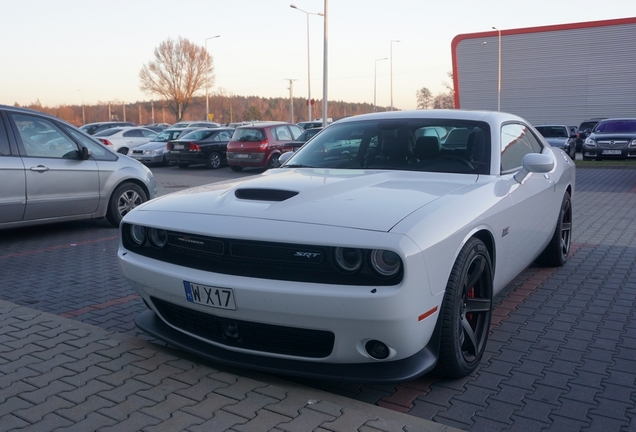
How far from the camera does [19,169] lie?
7.38 metres

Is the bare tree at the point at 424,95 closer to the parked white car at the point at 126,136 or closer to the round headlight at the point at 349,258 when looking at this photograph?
the parked white car at the point at 126,136

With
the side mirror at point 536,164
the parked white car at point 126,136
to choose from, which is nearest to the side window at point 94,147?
the side mirror at point 536,164

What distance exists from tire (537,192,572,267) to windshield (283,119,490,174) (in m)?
1.87

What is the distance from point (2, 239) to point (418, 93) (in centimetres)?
6585

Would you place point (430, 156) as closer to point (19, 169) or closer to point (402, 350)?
point (402, 350)

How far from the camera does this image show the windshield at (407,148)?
14.7 ft

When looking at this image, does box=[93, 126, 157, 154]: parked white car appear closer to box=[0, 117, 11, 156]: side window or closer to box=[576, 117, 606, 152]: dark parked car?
box=[0, 117, 11, 156]: side window

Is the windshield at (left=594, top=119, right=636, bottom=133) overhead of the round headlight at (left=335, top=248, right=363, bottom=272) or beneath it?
overhead

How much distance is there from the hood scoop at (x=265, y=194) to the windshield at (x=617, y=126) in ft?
73.1

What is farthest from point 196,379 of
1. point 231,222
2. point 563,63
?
point 563,63

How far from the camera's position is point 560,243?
→ 19.9 ft

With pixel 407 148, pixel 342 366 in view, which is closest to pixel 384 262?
pixel 342 366

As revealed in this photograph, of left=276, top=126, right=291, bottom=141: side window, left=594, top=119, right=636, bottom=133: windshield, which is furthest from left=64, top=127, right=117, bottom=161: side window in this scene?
→ left=594, top=119, right=636, bottom=133: windshield

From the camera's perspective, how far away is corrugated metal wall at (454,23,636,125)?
40219mm
